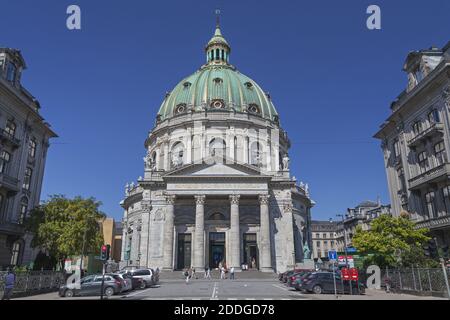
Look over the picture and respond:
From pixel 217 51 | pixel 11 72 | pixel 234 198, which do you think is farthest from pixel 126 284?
pixel 217 51

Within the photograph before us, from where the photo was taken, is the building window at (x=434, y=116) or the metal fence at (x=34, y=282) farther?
the building window at (x=434, y=116)

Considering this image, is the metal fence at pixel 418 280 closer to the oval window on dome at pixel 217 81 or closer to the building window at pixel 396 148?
the building window at pixel 396 148

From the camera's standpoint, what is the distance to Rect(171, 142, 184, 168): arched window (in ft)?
200

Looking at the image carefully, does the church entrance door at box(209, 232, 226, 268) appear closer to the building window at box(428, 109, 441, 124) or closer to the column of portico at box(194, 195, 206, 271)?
the column of portico at box(194, 195, 206, 271)

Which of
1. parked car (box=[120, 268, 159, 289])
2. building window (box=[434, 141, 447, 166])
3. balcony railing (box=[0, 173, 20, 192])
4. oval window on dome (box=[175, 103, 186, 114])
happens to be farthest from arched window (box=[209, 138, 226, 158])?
building window (box=[434, 141, 447, 166])

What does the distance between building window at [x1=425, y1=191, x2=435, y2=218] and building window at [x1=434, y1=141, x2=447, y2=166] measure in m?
3.37

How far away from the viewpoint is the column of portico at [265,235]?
45.1m

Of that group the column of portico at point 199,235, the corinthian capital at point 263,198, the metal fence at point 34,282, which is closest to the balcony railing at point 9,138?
the metal fence at point 34,282

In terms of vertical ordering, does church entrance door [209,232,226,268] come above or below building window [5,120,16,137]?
below

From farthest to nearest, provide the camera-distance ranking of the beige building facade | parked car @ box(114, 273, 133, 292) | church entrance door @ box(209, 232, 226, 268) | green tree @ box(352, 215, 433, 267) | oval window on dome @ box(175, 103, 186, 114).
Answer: oval window on dome @ box(175, 103, 186, 114)
church entrance door @ box(209, 232, 226, 268)
the beige building facade
green tree @ box(352, 215, 433, 267)
parked car @ box(114, 273, 133, 292)

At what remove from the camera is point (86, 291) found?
77.3 feet

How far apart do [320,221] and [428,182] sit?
90287mm

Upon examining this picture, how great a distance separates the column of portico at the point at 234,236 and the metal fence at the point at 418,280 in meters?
19.7
